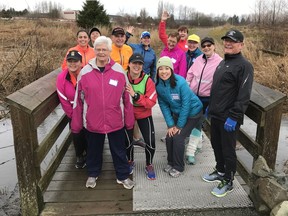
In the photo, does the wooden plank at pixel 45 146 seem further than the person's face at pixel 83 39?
No

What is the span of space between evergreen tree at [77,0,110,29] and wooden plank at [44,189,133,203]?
76.9ft

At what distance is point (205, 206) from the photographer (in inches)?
124

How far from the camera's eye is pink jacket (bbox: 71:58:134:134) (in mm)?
3164

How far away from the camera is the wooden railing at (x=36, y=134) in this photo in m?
2.77

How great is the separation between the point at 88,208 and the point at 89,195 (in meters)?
0.25

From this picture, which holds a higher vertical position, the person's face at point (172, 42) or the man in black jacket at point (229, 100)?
the person's face at point (172, 42)

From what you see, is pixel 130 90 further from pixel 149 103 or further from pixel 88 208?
pixel 88 208

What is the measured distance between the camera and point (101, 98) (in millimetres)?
3158

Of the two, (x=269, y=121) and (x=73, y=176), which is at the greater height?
(x=269, y=121)

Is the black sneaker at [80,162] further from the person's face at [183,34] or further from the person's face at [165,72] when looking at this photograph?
the person's face at [183,34]

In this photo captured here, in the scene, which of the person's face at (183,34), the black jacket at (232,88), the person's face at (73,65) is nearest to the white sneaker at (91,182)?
the person's face at (73,65)

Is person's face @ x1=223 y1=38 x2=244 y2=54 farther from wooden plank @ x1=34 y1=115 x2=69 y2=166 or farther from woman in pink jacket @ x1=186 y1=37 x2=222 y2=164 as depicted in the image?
wooden plank @ x1=34 y1=115 x2=69 y2=166

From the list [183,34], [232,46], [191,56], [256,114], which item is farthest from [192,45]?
[256,114]

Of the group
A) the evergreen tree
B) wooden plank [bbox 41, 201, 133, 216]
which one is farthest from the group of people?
the evergreen tree
